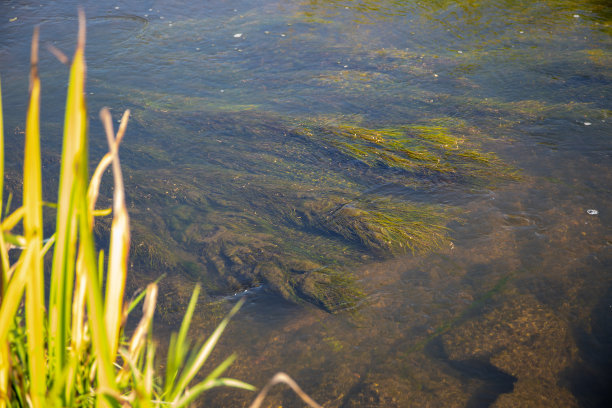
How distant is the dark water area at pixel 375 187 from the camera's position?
2445 mm

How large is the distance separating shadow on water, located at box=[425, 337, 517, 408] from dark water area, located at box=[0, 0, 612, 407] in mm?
14

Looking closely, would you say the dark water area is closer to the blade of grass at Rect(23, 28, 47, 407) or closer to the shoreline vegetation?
the shoreline vegetation

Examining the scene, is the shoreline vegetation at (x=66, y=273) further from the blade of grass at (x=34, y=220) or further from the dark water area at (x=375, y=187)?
the dark water area at (x=375, y=187)

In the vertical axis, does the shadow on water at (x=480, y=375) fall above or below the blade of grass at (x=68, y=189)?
below

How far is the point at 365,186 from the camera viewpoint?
3939 mm

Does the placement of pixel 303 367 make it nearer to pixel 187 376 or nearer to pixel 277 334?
pixel 277 334

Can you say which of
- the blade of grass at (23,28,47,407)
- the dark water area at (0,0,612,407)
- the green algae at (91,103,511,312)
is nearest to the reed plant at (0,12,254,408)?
the blade of grass at (23,28,47,407)

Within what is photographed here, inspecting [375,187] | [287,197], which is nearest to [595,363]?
[375,187]

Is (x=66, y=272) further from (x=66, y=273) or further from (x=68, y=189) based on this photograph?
(x=68, y=189)

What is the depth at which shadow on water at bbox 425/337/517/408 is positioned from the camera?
216 cm

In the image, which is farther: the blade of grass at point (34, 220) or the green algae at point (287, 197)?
the green algae at point (287, 197)

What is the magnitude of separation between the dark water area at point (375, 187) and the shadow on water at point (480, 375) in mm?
14

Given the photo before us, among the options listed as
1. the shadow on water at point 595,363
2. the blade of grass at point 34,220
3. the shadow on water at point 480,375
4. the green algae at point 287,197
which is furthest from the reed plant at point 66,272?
the shadow on water at point 595,363

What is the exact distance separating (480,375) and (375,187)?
6.52 ft
